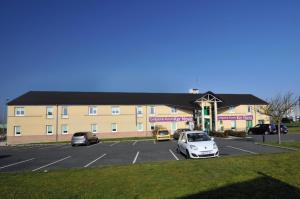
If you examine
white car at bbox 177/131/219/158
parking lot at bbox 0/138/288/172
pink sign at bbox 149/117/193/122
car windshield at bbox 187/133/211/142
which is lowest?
parking lot at bbox 0/138/288/172

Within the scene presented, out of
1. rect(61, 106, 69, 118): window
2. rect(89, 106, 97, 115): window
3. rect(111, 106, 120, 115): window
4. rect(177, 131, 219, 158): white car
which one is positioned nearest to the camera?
rect(177, 131, 219, 158): white car

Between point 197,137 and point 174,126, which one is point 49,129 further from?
point 197,137

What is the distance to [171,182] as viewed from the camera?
8.60m

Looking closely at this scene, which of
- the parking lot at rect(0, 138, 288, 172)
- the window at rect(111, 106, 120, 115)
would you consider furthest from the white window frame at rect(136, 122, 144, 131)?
the parking lot at rect(0, 138, 288, 172)

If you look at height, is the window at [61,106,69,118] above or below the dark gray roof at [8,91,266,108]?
below

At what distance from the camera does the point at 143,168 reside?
1145cm

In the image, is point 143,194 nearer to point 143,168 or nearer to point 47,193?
point 47,193

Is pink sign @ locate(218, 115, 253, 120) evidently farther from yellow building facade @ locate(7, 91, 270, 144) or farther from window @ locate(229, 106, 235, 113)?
window @ locate(229, 106, 235, 113)

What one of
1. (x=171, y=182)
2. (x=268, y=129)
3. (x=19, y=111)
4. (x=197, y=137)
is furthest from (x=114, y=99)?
(x=171, y=182)

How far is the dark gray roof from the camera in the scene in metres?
46.7

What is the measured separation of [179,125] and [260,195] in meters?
43.4

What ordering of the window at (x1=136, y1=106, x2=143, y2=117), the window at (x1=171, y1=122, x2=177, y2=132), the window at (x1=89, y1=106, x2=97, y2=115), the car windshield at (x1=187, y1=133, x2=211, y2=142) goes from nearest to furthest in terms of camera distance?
the car windshield at (x1=187, y1=133, x2=211, y2=142)
the window at (x1=89, y1=106, x2=97, y2=115)
the window at (x1=136, y1=106, x2=143, y2=117)
the window at (x1=171, y1=122, x2=177, y2=132)

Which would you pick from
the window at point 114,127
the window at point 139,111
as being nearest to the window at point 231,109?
the window at point 139,111

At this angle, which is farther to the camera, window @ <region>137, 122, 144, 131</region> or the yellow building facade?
window @ <region>137, 122, 144, 131</region>
